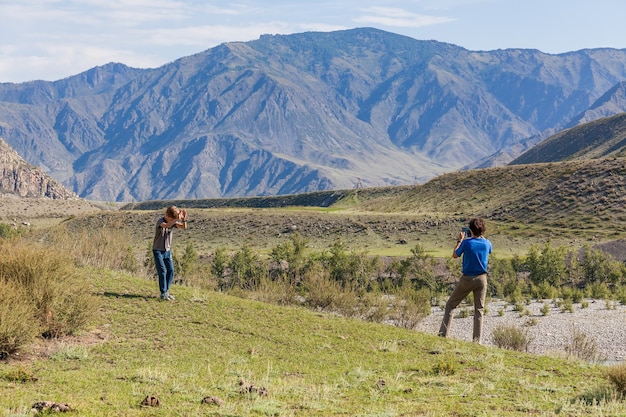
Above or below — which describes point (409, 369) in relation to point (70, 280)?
below

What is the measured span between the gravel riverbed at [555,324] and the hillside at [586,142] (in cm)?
10431

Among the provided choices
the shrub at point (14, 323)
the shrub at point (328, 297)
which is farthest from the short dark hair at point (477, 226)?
the shrub at point (14, 323)

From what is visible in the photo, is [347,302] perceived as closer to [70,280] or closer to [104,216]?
[70,280]

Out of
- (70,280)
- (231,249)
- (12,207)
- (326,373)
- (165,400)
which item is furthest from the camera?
(12,207)

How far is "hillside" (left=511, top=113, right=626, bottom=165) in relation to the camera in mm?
132875

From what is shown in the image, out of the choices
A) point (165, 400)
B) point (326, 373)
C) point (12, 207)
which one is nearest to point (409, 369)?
point (326, 373)

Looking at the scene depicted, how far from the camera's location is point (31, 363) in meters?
10.1

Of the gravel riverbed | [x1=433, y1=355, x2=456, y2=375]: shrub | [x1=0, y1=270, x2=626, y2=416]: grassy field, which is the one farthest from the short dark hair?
the gravel riverbed

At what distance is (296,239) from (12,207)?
80593mm

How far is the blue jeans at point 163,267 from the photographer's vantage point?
14.7 metres

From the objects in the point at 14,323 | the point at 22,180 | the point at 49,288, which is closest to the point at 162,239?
the point at 49,288

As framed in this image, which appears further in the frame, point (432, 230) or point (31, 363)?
point (432, 230)

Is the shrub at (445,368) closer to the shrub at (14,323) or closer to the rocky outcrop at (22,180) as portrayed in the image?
the shrub at (14,323)

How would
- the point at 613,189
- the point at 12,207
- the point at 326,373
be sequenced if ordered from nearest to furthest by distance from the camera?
the point at 326,373, the point at 613,189, the point at 12,207
